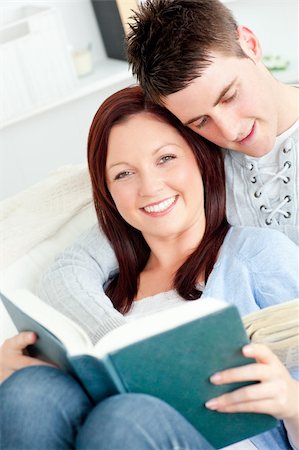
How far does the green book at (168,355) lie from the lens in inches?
36.1

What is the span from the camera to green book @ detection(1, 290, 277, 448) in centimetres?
92

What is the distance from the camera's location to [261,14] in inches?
108

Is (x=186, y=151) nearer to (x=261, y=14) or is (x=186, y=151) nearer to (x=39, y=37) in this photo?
(x=39, y=37)

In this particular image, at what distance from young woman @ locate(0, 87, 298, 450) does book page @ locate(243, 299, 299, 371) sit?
2.4 inches

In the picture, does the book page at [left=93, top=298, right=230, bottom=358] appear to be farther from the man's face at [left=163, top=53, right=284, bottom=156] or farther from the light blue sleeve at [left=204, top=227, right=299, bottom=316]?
the man's face at [left=163, top=53, right=284, bottom=156]

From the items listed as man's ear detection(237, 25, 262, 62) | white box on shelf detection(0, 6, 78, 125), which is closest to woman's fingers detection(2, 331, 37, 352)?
man's ear detection(237, 25, 262, 62)

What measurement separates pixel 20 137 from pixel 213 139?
1.53 metres

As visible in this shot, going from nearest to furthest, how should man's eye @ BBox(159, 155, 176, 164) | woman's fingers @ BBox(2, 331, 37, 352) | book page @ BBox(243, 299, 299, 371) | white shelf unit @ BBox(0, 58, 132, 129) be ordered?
book page @ BBox(243, 299, 299, 371), woman's fingers @ BBox(2, 331, 37, 352), man's eye @ BBox(159, 155, 176, 164), white shelf unit @ BBox(0, 58, 132, 129)

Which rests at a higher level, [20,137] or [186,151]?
[186,151]

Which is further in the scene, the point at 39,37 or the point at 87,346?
the point at 39,37

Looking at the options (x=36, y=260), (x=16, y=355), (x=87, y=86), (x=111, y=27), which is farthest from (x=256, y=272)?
(x=111, y=27)

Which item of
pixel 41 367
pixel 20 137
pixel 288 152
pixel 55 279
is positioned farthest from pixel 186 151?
pixel 20 137

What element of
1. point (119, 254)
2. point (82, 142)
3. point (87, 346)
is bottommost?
point (82, 142)

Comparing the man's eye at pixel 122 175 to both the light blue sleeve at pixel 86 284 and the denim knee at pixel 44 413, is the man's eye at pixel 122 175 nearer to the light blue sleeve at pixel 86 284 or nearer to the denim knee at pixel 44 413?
the light blue sleeve at pixel 86 284
